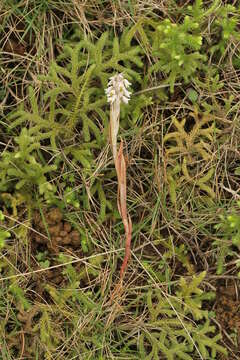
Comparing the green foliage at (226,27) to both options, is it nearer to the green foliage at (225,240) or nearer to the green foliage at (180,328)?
the green foliage at (225,240)

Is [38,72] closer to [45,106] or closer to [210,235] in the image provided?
[45,106]

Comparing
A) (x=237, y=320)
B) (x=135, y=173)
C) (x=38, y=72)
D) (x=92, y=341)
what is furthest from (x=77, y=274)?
(x=38, y=72)

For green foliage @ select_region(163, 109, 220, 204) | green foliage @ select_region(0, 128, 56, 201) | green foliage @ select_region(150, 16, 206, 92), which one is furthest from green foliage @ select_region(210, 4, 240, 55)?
green foliage @ select_region(0, 128, 56, 201)

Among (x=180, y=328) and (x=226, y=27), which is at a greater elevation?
(x=226, y=27)

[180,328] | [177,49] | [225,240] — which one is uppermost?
[177,49]

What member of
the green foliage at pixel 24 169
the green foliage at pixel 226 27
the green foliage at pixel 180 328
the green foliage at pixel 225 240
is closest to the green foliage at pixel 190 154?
the green foliage at pixel 225 240

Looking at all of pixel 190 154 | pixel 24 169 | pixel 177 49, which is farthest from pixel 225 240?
pixel 24 169

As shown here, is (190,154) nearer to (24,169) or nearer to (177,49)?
(177,49)
